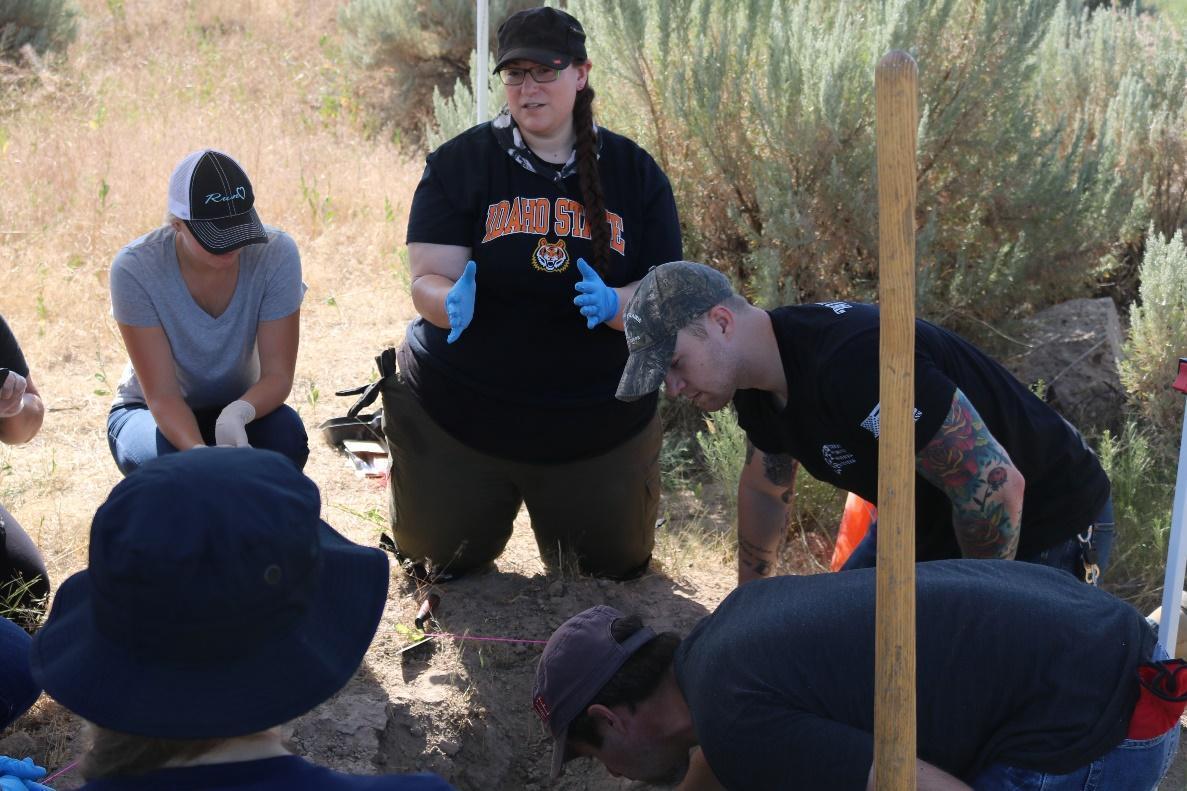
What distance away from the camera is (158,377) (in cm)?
317

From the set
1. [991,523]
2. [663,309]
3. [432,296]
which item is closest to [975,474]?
[991,523]

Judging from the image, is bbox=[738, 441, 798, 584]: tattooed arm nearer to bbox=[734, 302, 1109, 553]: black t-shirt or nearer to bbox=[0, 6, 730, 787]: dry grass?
bbox=[734, 302, 1109, 553]: black t-shirt

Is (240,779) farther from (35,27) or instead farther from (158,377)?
(35,27)

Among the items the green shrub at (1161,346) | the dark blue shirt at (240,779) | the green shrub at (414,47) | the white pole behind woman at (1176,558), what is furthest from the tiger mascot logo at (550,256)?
the green shrub at (414,47)

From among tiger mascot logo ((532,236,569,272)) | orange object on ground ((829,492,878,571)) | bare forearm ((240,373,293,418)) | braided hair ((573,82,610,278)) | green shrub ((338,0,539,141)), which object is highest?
green shrub ((338,0,539,141))

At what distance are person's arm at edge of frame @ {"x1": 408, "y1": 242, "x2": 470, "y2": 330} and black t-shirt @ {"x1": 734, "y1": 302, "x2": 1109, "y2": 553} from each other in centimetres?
94

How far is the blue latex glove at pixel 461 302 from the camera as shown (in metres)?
3.01

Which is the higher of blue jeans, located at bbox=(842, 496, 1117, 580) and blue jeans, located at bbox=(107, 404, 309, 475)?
blue jeans, located at bbox=(107, 404, 309, 475)

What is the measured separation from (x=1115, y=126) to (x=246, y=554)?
232 inches

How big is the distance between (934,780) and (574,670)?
637mm

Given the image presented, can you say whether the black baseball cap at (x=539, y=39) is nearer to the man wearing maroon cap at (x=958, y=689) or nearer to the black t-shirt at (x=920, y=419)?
the black t-shirt at (x=920, y=419)

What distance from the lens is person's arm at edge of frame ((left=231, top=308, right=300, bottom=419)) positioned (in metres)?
3.27

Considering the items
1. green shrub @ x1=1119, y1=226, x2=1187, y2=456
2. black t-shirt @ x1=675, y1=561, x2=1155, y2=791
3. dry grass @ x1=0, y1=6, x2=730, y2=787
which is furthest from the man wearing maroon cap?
green shrub @ x1=1119, y1=226, x2=1187, y2=456

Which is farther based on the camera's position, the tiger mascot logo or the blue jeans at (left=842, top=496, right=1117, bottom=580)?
the tiger mascot logo
